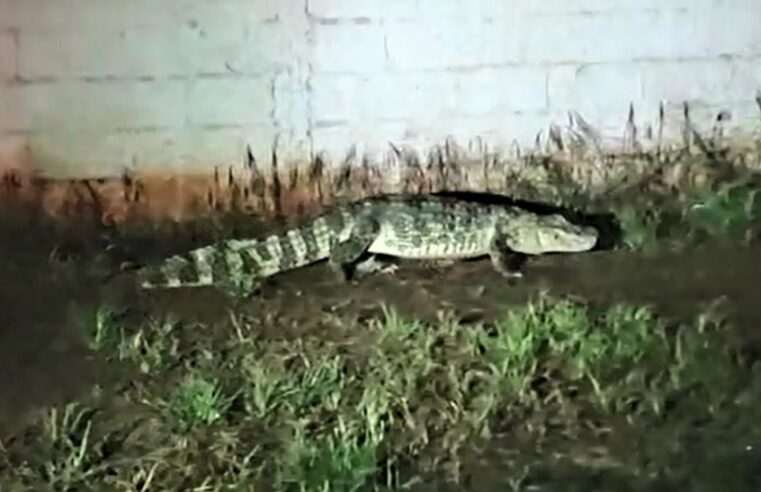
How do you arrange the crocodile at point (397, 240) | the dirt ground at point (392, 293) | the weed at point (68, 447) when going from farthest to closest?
the crocodile at point (397, 240) → the dirt ground at point (392, 293) → the weed at point (68, 447)

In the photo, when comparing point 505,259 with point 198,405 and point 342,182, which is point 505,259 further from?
point 198,405

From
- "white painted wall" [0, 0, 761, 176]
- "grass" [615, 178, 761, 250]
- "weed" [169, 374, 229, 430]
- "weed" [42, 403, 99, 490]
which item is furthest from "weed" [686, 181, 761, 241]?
"weed" [42, 403, 99, 490]

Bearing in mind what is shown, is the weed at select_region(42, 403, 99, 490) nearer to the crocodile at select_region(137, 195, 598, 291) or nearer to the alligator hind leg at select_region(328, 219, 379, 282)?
the crocodile at select_region(137, 195, 598, 291)

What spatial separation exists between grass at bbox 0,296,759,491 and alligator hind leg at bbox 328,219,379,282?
0.52 ft

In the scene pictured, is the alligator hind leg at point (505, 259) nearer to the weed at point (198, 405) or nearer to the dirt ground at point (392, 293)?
the dirt ground at point (392, 293)

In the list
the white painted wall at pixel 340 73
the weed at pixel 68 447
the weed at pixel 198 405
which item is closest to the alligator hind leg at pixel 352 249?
the white painted wall at pixel 340 73

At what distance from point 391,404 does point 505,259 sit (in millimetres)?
449

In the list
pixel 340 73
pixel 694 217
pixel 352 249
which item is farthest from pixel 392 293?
pixel 694 217

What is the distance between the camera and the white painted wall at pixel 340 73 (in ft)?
7.18

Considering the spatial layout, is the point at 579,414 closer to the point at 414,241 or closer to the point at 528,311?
the point at 528,311

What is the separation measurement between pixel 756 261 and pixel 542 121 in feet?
1.31

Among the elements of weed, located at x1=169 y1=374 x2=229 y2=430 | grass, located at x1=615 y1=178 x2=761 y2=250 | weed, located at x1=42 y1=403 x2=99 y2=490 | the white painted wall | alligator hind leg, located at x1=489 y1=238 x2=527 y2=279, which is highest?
the white painted wall

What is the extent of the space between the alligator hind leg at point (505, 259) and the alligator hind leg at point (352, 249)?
18 centimetres

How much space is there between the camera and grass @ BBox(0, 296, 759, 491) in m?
1.71
